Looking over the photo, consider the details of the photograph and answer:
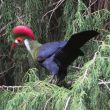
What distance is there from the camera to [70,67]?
2.30 meters

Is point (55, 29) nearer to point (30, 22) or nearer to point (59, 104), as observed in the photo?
point (30, 22)

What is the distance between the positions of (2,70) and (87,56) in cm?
92

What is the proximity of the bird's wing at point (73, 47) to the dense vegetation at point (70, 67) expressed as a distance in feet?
0.24

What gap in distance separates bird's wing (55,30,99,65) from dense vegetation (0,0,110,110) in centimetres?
7

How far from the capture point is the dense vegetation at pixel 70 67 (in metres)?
1.61

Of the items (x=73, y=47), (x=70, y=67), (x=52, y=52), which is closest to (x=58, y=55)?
(x=52, y=52)

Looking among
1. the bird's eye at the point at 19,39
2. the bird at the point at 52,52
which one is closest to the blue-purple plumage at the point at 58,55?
the bird at the point at 52,52

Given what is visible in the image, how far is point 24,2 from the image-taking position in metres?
2.63

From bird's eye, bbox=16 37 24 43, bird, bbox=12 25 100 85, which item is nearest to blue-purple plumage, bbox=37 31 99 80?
bird, bbox=12 25 100 85

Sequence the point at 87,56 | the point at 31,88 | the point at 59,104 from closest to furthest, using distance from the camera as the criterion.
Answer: the point at 59,104 → the point at 31,88 → the point at 87,56

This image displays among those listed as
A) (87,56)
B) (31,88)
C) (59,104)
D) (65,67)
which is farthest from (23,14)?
(59,104)

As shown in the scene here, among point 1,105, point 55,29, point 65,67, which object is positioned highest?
point 55,29

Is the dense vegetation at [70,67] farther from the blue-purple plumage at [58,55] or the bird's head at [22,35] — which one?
the bird's head at [22,35]

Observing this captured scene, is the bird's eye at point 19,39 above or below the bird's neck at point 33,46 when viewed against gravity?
above
